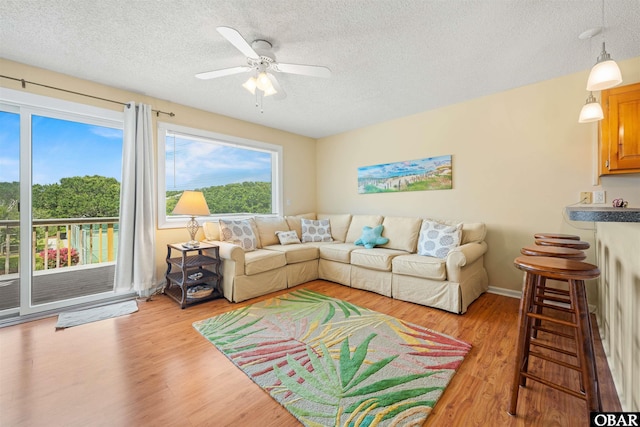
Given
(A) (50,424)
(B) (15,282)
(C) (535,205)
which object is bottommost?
(A) (50,424)

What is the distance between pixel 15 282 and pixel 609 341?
4.99m

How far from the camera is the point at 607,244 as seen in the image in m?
1.79

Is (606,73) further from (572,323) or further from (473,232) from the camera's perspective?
(473,232)

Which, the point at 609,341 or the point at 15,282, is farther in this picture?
the point at 15,282

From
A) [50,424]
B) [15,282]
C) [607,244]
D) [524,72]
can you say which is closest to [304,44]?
[524,72]

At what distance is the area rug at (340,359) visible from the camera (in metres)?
1.39

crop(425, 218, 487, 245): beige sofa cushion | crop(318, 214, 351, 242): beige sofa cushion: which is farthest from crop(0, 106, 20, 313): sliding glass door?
crop(425, 218, 487, 245): beige sofa cushion

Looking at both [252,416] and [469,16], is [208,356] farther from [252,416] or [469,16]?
[469,16]

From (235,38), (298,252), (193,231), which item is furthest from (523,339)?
(193,231)

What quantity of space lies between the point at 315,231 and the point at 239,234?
1.27m

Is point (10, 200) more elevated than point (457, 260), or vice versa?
point (10, 200)

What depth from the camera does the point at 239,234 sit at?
3418 millimetres

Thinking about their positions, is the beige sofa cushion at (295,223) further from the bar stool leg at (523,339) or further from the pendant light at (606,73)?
the pendant light at (606,73)

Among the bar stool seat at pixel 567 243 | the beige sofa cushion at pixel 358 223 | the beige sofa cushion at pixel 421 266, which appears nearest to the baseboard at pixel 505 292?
the beige sofa cushion at pixel 421 266
